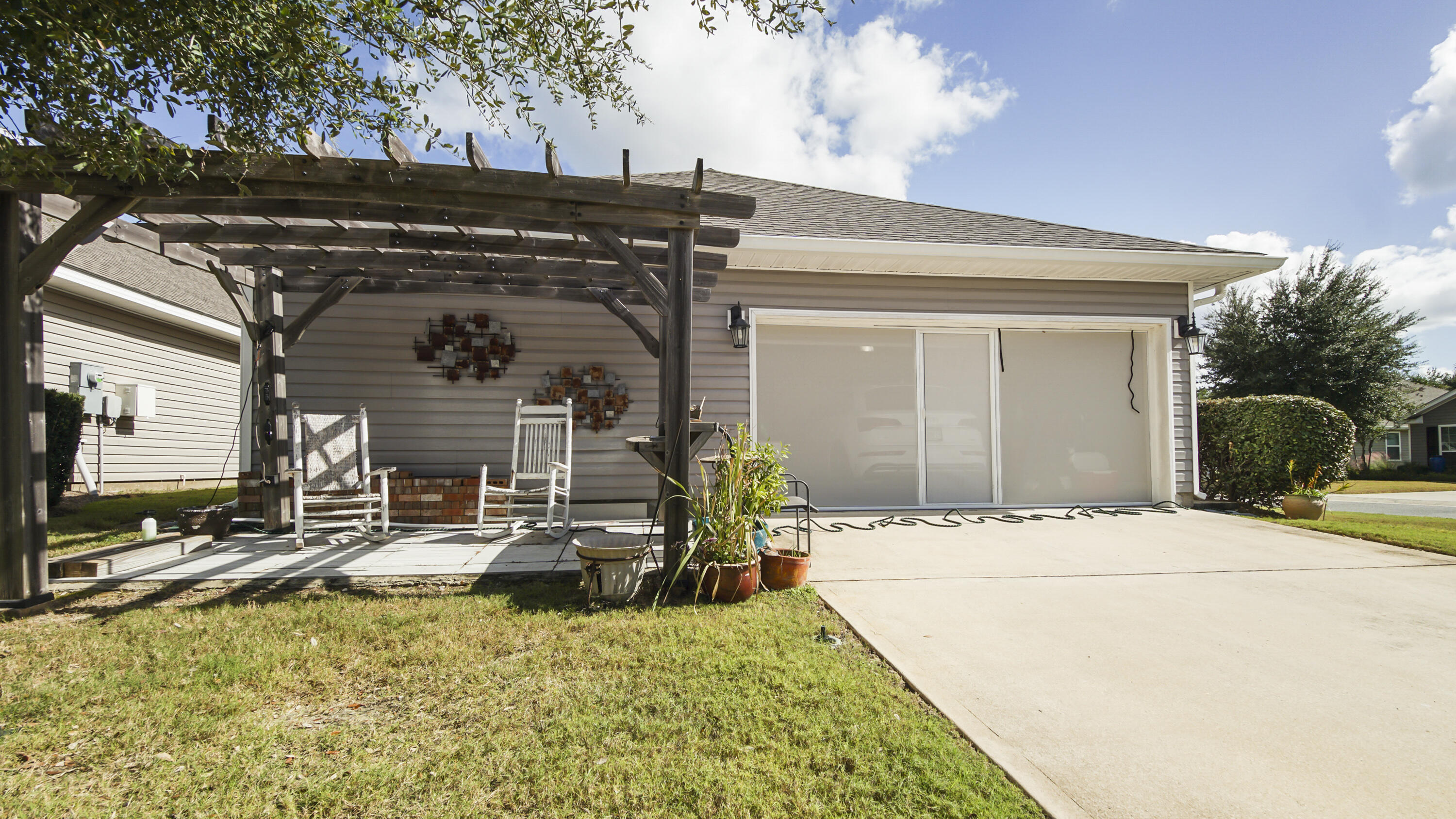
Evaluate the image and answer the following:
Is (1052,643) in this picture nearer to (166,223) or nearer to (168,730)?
(168,730)

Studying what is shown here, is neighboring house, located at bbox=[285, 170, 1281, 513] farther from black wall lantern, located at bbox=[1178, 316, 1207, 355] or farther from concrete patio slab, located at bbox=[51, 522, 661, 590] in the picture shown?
concrete patio slab, located at bbox=[51, 522, 661, 590]

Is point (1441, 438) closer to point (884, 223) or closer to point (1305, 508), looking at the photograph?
point (1305, 508)

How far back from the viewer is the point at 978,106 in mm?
6934

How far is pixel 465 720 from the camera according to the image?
6.32 feet

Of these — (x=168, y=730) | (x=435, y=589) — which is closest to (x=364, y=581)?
(x=435, y=589)

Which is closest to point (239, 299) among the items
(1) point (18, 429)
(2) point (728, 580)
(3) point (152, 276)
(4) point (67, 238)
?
(4) point (67, 238)

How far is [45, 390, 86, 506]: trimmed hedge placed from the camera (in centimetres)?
580

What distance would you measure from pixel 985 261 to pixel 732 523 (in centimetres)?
403

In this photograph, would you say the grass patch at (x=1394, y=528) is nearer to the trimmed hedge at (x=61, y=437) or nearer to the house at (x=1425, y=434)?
the trimmed hedge at (x=61, y=437)

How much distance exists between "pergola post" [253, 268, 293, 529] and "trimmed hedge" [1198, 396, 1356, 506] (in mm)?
9209

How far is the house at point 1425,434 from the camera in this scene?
1933cm

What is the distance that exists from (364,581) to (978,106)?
7.37 meters

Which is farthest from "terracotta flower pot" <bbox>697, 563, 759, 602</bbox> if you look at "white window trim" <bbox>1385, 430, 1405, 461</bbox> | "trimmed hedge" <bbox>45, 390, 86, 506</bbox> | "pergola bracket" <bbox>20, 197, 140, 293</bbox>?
"white window trim" <bbox>1385, 430, 1405, 461</bbox>

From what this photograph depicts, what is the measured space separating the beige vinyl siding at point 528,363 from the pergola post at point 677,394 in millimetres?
2383
